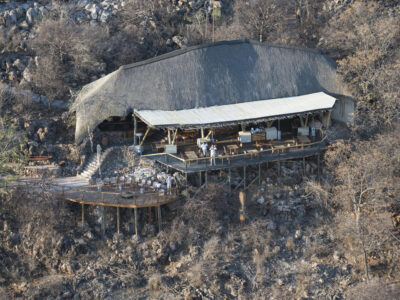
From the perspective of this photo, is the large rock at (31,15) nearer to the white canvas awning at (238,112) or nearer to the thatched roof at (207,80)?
the thatched roof at (207,80)

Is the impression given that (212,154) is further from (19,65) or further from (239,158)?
(19,65)

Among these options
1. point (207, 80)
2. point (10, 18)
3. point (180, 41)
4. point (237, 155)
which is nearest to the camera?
point (237, 155)

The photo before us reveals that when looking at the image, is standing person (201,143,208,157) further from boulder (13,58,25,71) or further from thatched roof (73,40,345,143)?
boulder (13,58,25,71)

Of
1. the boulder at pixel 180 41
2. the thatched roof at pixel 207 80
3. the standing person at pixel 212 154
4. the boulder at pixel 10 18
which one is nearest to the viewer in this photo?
the standing person at pixel 212 154

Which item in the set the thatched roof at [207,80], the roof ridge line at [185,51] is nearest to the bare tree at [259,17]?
the roof ridge line at [185,51]

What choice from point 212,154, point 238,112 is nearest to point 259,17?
point 238,112

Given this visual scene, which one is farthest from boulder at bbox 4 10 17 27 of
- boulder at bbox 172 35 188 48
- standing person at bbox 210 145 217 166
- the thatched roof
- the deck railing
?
standing person at bbox 210 145 217 166
